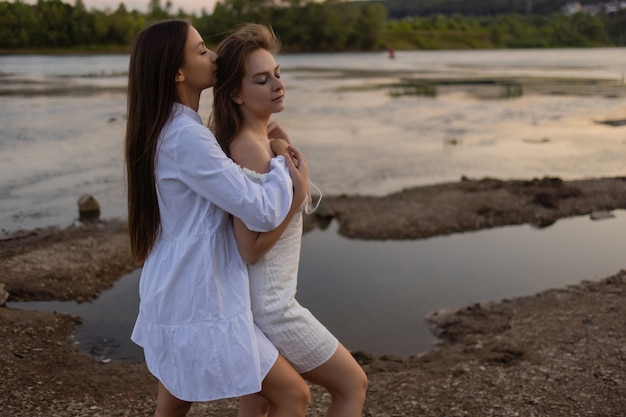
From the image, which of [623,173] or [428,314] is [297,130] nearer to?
[623,173]

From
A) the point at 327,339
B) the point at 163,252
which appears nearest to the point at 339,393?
the point at 327,339

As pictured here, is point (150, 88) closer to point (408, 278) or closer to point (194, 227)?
point (194, 227)

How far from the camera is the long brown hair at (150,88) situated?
2.68 m

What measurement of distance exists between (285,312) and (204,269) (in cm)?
36

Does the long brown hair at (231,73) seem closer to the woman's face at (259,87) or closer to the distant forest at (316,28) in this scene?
the woman's face at (259,87)

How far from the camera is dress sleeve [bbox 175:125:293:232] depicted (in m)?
2.56

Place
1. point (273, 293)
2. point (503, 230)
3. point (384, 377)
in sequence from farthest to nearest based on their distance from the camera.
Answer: point (503, 230)
point (384, 377)
point (273, 293)

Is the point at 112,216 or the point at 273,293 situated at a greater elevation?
the point at 273,293

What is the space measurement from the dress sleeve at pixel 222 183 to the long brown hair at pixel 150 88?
154 millimetres

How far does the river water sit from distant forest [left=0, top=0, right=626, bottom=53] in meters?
54.5

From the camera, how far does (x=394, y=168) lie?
19031 millimetres

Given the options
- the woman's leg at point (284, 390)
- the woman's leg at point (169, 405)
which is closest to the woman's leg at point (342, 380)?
the woman's leg at point (284, 390)

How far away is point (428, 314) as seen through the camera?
923cm

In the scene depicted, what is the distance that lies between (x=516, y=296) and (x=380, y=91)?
107 feet
